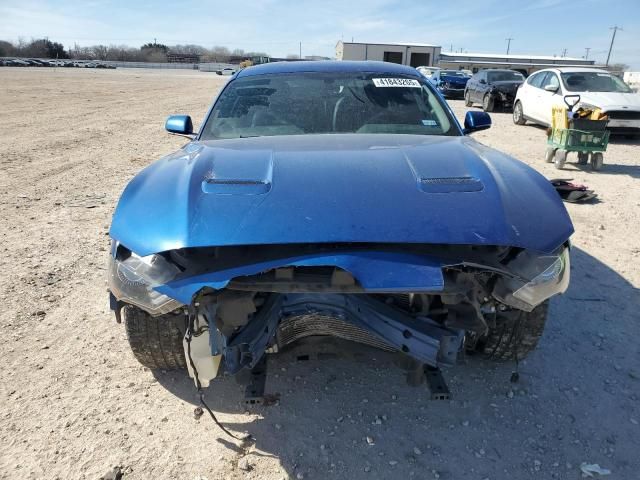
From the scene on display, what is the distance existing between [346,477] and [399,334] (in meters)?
0.66

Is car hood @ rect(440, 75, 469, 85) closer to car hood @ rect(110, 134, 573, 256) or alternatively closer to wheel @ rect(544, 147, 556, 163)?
wheel @ rect(544, 147, 556, 163)

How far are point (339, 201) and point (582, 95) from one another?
10.4 metres

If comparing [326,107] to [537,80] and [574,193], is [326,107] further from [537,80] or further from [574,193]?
[537,80]

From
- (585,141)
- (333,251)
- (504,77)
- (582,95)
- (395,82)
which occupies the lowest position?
(585,141)

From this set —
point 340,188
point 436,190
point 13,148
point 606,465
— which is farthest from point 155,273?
point 13,148

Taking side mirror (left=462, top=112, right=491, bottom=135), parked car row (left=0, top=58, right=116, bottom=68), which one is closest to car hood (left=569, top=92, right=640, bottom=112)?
side mirror (left=462, top=112, right=491, bottom=135)

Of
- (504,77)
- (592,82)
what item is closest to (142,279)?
(592,82)

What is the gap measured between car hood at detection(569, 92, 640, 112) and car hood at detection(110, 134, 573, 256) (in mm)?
9106

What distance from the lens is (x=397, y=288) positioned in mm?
1632

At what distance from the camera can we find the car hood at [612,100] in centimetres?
968

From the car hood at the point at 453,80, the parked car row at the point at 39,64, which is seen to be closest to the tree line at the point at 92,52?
the parked car row at the point at 39,64

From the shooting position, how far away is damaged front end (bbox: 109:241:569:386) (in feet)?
5.57

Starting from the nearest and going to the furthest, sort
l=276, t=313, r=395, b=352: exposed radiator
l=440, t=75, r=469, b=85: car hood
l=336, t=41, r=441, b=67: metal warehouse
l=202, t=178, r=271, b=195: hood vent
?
l=202, t=178, r=271, b=195: hood vent
l=276, t=313, r=395, b=352: exposed radiator
l=440, t=75, r=469, b=85: car hood
l=336, t=41, r=441, b=67: metal warehouse

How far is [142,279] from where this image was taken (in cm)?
184
